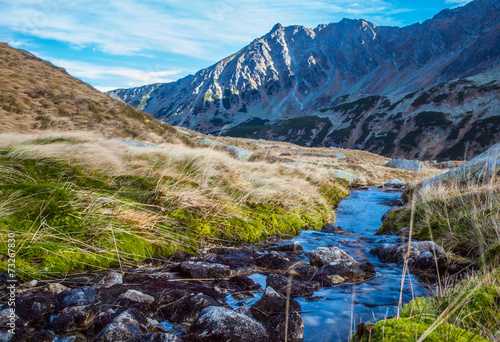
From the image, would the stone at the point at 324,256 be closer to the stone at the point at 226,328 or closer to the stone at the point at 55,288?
the stone at the point at 226,328

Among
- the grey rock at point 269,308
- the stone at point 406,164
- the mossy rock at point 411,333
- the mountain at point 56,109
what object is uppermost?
the mountain at point 56,109

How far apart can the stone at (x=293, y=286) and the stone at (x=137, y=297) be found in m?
1.41

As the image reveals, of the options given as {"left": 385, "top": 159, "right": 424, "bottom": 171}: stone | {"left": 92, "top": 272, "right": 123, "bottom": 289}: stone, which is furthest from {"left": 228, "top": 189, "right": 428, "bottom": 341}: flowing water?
{"left": 385, "top": 159, "right": 424, "bottom": 171}: stone

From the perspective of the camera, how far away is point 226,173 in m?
8.30

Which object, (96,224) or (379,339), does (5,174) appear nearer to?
(96,224)

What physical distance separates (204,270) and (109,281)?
3.68ft

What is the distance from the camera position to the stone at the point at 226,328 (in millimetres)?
2191

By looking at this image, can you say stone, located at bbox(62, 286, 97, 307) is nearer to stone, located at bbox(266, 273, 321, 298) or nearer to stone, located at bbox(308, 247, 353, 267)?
stone, located at bbox(266, 273, 321, 298)

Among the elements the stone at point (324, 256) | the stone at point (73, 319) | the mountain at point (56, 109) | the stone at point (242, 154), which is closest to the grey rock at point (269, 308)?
the stone at point (73, 319)

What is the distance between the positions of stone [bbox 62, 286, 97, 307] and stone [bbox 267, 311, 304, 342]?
169cm

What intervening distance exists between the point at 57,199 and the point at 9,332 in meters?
2.73

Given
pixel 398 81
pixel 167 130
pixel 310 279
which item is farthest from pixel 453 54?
pixel 310 279

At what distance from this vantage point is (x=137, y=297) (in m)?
2.81

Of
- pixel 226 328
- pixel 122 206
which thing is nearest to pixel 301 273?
pixel 226 328
